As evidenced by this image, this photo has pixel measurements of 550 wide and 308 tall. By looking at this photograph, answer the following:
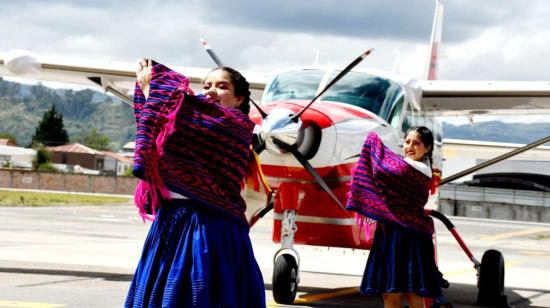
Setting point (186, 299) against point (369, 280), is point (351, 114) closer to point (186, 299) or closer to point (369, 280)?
point (369, 280)

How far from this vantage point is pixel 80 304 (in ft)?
26.8

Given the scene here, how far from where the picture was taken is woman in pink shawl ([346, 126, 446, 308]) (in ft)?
23.3

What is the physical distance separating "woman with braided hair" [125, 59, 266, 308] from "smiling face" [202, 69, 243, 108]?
0.05 m

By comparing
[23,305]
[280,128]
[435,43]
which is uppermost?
[435,43]

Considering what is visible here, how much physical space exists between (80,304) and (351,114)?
319cm

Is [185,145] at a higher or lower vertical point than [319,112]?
lower

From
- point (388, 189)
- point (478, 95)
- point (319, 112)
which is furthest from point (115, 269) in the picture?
point (388, 189)

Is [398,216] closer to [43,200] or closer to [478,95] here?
[478,95]

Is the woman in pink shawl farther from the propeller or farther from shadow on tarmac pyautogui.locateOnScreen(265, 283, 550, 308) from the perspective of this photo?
shadow on tarmac pyautogui.locateOnScreen(265, 283, 550, 308)

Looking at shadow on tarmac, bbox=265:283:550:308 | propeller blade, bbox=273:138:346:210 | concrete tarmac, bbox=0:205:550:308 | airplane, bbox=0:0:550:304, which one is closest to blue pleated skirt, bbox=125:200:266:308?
airplane, bbox=0:0:550:304

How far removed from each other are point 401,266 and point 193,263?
3164mm

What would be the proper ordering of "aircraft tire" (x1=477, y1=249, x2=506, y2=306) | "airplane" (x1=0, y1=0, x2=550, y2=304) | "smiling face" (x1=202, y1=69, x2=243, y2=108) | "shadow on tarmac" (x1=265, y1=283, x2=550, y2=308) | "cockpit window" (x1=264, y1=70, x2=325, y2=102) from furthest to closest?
"aircraft tire" (x1=477, y1=249, x2=506, y2=306)
"cockpit window" (x1=264, y1=70, x2=325, y2=102)
"shadow on tarmac" (x1=265, y1=283, x2=550, y2=308)
"airplane" (x1=0, y1=0, x2=550, y2=304)
"smiling face" (x1=202, y1=69, x2=243, y2=108)

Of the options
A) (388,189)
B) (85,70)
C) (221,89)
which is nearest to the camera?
(221,89)

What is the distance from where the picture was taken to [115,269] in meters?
11.8
